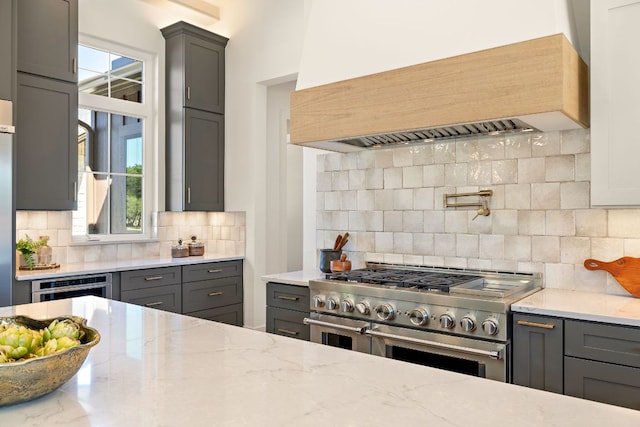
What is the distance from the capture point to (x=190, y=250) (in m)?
4.66

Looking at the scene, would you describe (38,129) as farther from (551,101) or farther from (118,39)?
(551,101)

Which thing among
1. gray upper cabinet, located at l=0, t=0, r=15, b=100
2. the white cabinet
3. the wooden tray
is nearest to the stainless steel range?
the white cabinet

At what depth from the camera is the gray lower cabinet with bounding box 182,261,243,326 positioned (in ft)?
14.0

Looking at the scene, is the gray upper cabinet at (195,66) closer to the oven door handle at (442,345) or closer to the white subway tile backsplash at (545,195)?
the oven door handle at (442,345)

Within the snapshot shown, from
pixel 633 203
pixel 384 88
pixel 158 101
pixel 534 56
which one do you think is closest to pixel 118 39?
pixel 158 101

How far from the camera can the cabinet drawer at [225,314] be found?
4.41m

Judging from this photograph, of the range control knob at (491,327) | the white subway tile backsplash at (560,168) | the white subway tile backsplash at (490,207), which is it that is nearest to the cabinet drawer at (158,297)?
the white subway tile backsplash at (490,207)

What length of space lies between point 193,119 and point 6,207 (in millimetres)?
1944

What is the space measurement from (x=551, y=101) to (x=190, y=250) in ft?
11.4

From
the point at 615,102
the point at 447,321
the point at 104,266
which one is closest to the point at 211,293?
the point at 104,266

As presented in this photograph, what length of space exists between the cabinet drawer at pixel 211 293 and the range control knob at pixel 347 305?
195cm

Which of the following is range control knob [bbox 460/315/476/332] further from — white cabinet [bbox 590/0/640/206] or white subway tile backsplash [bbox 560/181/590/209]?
white subway tile backsplash [bbox 560/181/590/209]

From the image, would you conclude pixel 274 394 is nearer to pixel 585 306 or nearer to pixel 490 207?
pixel 585 306

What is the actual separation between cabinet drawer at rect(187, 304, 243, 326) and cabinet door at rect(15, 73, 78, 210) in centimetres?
144
